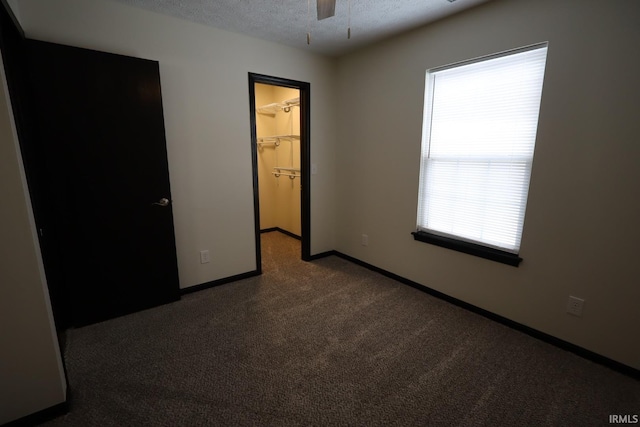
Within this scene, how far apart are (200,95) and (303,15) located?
1.13 meters

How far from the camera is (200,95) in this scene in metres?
2.62

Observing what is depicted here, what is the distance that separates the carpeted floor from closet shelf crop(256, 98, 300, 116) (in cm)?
286

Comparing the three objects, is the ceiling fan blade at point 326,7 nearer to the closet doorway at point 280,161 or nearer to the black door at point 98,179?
the black door at point 98,179

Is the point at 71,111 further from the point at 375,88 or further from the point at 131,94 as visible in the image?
the point at 375,88

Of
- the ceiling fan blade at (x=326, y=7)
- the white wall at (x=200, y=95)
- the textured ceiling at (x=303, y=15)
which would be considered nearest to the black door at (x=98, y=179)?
the white wall at (x=200, y=95)

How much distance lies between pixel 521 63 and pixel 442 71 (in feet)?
2.06

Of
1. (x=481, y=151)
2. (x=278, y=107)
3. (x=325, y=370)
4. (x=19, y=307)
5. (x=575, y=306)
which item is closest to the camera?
(x=19, y=307)

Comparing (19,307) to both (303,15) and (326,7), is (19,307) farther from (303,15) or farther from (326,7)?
(303,15)

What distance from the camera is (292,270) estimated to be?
339 cm

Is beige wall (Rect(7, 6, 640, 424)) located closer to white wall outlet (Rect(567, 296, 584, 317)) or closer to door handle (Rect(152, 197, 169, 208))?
white wall outlet (Rect(567, 296, 584, 317))

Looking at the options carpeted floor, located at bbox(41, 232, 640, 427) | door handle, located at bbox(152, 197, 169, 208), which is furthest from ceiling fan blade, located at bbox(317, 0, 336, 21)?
carpeted floor, located at bbox(41, 232, 640, 427)

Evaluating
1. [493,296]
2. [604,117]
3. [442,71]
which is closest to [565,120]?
[604,117]

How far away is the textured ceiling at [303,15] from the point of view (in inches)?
84.7

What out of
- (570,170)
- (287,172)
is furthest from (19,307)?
(287,172)
